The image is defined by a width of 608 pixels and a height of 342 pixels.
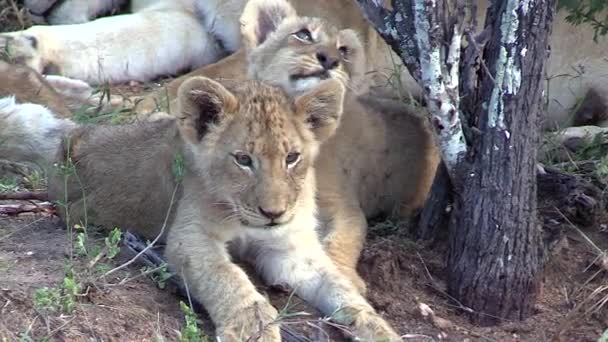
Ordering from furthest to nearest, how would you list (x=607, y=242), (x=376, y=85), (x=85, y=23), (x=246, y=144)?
(x=85, y=23), (x=376, y=85), (x=607, y=242), (x=246, y=144)

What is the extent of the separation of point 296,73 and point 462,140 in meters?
0.67

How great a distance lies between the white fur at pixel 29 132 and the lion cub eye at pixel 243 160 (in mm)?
1450

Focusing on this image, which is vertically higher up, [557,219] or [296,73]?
[296,73]

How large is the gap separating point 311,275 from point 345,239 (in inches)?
8.7

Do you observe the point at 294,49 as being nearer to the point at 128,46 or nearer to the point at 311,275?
the point at 311,275

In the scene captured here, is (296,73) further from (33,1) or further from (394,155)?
(33,1)

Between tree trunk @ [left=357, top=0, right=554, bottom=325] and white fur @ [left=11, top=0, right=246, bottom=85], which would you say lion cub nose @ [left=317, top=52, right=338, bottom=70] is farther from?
white fur @ [left=11, top=0, right=246, bottom=85]

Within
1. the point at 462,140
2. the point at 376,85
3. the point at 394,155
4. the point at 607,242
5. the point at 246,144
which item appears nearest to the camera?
the point at 246,144

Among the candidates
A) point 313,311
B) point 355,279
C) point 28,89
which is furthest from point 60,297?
point 28,89

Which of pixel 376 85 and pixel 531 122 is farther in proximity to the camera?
pixel 376 85

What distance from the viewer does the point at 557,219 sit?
377cm

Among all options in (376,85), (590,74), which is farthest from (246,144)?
(590,74)

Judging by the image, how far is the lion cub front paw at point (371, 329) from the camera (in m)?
3.08

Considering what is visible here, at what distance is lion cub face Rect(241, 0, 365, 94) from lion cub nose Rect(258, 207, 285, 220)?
723 mm
